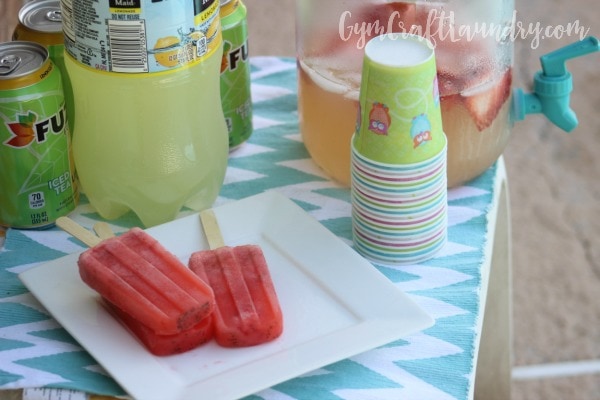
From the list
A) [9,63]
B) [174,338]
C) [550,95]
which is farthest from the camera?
[550,95]

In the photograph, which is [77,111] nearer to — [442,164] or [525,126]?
[442,164]

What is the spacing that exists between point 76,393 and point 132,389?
2.0 inches

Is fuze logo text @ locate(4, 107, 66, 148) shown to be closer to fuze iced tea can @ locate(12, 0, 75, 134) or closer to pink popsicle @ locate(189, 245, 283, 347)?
fuze iced tea can @ locate(12, 0, 75, 134)

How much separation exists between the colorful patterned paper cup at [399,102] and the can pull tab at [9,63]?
0.98ft

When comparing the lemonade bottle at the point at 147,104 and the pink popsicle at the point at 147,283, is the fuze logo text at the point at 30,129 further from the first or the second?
the pink popsicle at the point at 147,283

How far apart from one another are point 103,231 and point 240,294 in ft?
0.57

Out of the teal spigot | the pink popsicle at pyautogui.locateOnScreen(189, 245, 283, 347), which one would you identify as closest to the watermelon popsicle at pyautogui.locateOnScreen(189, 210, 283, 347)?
the pink popsicle at pyautogui.locateOnScreen(189, 245, 283, 347)

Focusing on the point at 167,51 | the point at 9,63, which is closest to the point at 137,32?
the point at 167,51

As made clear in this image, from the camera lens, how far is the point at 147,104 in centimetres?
83

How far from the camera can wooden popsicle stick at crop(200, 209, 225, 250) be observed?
835 millimetres

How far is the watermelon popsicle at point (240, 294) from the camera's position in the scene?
0.72 metres

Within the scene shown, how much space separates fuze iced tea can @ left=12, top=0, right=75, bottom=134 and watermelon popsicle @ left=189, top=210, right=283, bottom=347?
23cm

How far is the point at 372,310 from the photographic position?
764 mm

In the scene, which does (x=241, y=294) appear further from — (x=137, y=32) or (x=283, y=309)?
(x=137, y=32)
